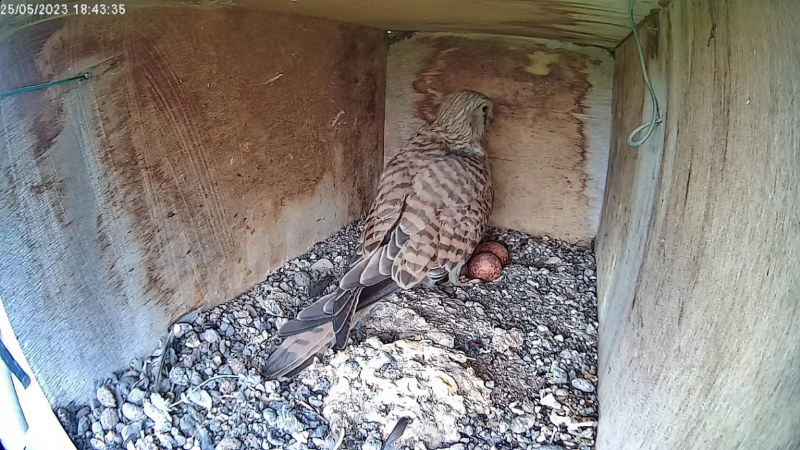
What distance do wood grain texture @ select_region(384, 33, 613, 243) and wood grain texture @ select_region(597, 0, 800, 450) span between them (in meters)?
0.93

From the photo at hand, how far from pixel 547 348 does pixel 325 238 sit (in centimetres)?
107

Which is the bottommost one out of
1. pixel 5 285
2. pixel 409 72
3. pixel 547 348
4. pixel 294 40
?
pixel 547 348

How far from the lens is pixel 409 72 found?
2.63m

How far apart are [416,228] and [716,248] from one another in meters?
1.22

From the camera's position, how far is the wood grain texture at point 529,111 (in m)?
2.38

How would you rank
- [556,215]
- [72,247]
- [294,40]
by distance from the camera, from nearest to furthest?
[72,247] < [294,40] < [556,215]

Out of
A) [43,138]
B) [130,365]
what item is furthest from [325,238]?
[43,138]

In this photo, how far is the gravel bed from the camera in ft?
4.87

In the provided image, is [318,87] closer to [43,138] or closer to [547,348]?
[43,138]

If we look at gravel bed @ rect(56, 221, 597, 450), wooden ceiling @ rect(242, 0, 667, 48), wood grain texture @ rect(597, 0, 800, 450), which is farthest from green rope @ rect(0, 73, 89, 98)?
wood grain texture @ rect(597, 0, 800, 450)

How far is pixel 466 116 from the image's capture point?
2.37m

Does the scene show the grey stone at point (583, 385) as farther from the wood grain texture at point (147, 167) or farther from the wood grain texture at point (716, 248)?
the wood grain texture at point (147, 167)

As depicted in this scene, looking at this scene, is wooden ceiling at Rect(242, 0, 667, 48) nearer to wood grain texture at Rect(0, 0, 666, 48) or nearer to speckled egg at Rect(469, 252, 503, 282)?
wood grain texture at Rect(0, 0, 666, 48)

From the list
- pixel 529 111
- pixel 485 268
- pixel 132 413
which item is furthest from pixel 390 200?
pixel 132 413
